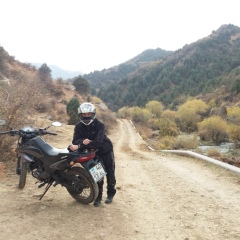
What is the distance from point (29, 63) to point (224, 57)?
92865 millimetres

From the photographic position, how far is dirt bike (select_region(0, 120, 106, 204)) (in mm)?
5285

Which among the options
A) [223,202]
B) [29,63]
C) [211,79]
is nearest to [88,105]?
[223,202]

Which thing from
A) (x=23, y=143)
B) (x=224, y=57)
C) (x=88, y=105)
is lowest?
(x=23, y=143)

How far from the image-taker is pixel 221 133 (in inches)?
1709

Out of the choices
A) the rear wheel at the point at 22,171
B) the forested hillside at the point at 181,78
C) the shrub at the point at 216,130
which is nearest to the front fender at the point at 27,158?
the rear wheel at the point at 22,171

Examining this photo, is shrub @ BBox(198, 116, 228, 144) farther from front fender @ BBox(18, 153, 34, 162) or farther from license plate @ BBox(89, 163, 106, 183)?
front fender @ BBox(18, 153, 34, 162)

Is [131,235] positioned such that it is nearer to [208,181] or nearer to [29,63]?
[208,181]

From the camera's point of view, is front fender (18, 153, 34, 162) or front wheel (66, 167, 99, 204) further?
front fender (18, 153, 34, 162)

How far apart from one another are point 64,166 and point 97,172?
0.59m

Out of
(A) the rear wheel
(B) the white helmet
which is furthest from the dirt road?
(B) the white helmet

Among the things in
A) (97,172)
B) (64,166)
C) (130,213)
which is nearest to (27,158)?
(64,166)

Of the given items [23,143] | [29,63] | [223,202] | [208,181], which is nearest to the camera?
[23,143]

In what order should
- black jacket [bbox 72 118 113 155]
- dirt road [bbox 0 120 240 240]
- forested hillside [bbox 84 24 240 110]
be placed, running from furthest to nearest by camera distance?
forested hillside [bbox 84 24 240 110]
black jacket [bbox 72 118 113 155]
dirt road [bbox 0 120 240 240]

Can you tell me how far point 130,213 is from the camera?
550cm
